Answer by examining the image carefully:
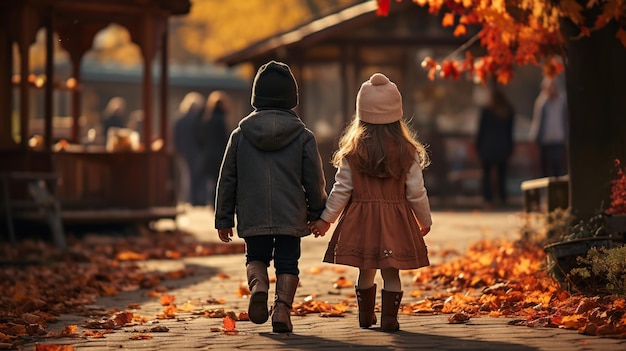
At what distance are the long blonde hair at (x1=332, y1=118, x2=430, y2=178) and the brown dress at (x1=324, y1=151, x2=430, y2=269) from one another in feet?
0.22

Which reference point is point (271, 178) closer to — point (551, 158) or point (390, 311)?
point (390, 311)

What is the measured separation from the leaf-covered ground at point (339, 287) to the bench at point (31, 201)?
1.02m

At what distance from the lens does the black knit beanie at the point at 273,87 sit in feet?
27.4

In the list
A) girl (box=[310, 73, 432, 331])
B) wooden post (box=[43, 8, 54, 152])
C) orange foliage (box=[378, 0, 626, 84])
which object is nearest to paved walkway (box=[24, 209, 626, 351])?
girl (box=[310, 73, 432, 331])

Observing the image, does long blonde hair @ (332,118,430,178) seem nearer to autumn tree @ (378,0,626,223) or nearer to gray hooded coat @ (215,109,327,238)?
gray hooded coat @ (215,109,327,238)

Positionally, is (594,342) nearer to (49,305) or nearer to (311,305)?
(311,305)

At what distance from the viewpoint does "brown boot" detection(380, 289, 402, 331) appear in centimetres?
801

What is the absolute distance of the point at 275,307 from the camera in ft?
26.5

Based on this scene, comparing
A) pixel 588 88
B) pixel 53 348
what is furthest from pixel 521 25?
pixel 53 348

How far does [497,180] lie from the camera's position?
89.5ft

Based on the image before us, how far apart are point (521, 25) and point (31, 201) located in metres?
8.43

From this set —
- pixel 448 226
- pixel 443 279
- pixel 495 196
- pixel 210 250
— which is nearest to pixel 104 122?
pixel 495 196

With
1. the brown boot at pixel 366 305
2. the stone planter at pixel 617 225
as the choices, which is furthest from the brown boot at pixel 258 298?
the stone planter at pixel 617 225

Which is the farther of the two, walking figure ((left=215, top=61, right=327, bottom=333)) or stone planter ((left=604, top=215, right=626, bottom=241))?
stone planter ((left=604, top=215, right=626, bottom=241))
